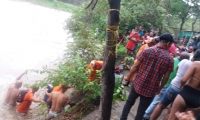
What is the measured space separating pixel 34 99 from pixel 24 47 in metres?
9.02

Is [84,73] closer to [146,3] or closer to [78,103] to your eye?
[78,103]

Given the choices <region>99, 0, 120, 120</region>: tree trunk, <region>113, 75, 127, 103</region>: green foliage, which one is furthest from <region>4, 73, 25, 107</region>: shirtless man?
<region>99, 0, 120, 120</region>: tree trunk

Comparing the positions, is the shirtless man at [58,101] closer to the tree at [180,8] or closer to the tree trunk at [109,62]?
the tree trunk at [109,62]

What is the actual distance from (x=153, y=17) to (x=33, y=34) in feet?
35.2

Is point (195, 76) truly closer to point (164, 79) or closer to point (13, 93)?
point (164, 79)

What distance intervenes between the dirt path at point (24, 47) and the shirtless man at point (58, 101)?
150 cm

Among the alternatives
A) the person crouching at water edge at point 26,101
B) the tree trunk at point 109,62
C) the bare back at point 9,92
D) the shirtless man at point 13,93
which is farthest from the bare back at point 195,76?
the bare back at point 9,92

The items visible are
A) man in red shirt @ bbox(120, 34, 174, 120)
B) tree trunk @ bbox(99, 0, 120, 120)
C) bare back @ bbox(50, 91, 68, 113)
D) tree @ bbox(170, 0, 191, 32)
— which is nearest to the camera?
tree trunk @ bbox(99, 0, 120, 120)

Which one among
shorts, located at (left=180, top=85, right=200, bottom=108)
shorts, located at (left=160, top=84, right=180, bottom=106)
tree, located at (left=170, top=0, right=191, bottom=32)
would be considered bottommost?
shorts, located at (left=160, top=84, right=180, bottom=106)

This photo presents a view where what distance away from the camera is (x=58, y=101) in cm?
441

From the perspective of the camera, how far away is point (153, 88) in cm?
327

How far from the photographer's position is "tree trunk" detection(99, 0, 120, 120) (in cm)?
277

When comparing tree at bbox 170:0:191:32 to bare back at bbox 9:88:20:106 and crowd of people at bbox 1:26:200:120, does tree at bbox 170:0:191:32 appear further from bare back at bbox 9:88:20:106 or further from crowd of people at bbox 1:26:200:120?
bare back at bbox 9:88:20:106

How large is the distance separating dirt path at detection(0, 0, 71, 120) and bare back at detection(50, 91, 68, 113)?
156cm
